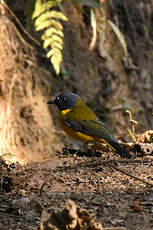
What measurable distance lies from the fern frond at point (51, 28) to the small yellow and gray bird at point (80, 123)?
56cm

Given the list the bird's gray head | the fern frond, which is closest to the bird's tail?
the bird's gray head

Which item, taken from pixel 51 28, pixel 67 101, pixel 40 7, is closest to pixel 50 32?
pixel 51 28

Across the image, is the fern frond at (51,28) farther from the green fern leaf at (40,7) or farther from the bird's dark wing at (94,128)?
the bird's dark wing at (94,128)

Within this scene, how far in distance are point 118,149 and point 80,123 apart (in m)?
1.42

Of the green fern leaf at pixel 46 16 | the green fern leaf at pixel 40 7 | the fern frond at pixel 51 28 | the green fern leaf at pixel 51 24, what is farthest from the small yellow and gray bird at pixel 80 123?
the green fern leaf at pixel 40 7

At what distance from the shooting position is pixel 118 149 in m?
5.82

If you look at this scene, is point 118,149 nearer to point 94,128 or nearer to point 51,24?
point 94,128

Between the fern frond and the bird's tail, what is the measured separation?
1.88m

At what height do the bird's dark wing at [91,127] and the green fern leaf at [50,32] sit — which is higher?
the green fern leaf at [50,32]

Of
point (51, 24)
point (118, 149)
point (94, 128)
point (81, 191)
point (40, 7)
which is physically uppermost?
point (40, 7)

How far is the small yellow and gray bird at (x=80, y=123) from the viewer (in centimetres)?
673

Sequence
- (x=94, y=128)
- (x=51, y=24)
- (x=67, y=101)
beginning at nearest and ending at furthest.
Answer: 1. (x=94, y=128)
2. (x=67, y=101)
3. (x=51, y=24)

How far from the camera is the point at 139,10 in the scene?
1131 centimetres

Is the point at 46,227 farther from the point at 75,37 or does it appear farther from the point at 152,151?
the point at 75,37
